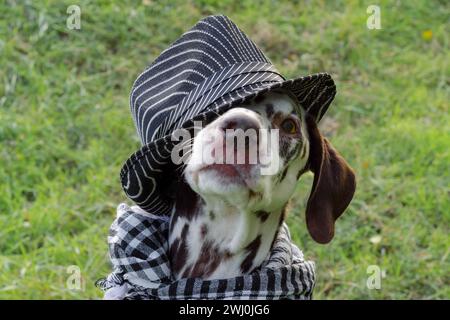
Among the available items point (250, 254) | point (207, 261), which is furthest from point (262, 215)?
point (207, 261)

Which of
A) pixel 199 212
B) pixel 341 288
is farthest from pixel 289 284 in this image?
pixel 341 288

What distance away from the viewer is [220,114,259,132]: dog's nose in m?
3.15

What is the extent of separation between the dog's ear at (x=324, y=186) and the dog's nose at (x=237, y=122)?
0.59 metres

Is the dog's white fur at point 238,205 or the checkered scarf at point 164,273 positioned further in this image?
the checkered scarf at point 164,273

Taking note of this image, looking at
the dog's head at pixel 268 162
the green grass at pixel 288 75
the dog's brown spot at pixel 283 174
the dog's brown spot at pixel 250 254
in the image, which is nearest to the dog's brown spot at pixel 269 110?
the dog's head at pixel 268 162

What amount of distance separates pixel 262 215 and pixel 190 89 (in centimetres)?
56

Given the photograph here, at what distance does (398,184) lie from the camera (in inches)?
235

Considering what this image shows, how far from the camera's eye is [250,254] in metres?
3.64

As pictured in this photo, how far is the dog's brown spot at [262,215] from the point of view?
3.58 meters

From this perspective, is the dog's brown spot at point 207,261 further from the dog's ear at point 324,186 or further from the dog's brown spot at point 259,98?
the dog's brown spot at point 259,98

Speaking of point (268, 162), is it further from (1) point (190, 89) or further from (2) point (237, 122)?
(1) point (190, 89)

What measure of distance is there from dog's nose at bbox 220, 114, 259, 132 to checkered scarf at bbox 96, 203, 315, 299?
26.9 inches
